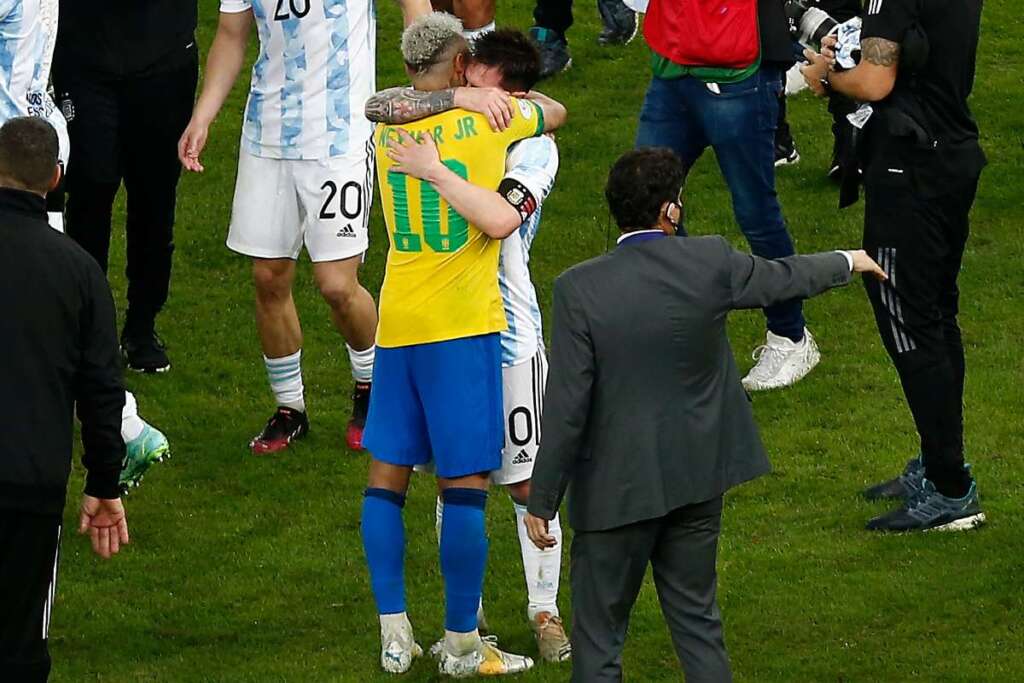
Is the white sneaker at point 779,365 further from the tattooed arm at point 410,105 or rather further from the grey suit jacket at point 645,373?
the grey suit jacket at point 645,373

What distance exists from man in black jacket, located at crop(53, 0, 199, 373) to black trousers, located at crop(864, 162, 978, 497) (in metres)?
3.46

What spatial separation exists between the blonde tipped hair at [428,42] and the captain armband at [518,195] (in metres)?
0.45

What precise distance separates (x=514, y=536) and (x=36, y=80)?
2.48m

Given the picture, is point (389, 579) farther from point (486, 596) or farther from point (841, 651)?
point (841, 651)

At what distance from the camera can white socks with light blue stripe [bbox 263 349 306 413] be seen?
843cm

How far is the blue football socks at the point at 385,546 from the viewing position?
6262mm

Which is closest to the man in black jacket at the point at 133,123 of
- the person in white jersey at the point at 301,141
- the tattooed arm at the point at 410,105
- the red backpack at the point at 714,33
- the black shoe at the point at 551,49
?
the person in white jersey at the point at 301,141

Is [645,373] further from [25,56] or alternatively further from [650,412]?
[25,56]

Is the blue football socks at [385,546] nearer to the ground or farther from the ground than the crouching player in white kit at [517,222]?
nearer to the ground

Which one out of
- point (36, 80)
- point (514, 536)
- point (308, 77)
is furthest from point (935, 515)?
point (36, 80)

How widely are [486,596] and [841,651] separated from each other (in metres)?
1.32

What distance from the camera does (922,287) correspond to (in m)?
7.27

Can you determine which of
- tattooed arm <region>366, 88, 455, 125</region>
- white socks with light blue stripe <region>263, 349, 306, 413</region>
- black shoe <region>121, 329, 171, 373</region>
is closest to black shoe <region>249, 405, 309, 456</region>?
white socks with light blue stripe <region>263, 349, 306, 413</region>

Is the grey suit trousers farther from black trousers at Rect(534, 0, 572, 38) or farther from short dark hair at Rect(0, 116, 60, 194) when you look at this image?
black trousers at Rect(534, 0, 572, 38)
